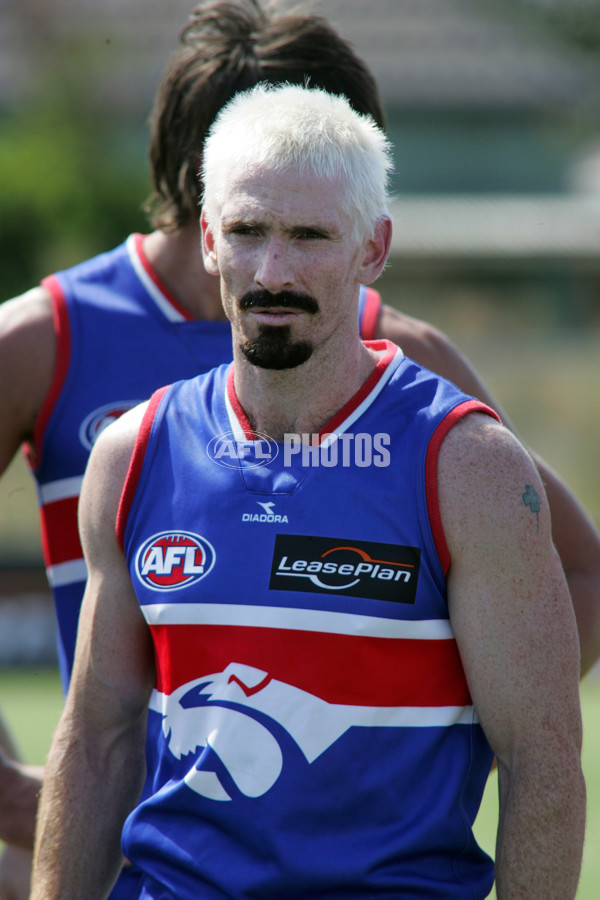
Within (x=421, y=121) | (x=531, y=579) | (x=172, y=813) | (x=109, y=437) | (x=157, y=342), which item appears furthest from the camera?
(x=421, y=121)

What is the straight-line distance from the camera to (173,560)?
230 cm

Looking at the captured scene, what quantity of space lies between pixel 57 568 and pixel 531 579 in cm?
143

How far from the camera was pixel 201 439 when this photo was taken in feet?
7.87

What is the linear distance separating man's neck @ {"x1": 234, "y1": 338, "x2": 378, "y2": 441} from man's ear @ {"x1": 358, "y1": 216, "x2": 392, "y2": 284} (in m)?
0.13

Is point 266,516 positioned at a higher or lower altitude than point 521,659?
higher

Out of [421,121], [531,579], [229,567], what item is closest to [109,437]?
[229,567]

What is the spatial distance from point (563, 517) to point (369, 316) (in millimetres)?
681

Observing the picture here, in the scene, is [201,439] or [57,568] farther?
[57,568]

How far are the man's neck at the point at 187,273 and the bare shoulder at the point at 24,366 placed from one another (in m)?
0.32

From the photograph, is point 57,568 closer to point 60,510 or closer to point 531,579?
point 60,510

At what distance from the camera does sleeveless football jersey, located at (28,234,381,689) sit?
3016mm

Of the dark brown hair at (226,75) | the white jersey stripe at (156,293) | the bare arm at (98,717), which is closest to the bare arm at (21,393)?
the white jersey stripe at (156,293)

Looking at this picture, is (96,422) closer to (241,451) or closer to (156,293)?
(156,293)

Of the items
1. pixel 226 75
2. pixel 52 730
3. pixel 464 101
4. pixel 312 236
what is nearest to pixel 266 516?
pixel 312 236
